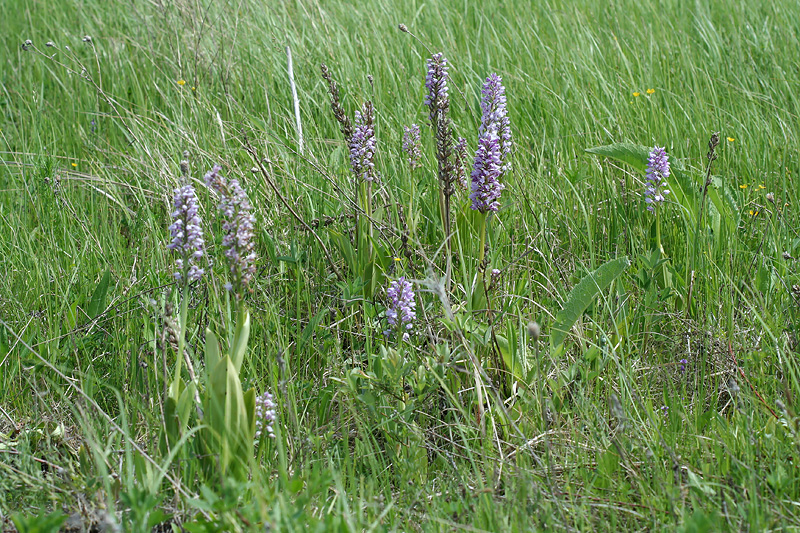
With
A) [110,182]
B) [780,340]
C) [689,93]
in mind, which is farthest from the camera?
[689,93]

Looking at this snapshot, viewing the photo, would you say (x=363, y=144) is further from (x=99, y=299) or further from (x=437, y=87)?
(x=99, y=299)

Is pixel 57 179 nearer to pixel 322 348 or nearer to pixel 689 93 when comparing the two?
pixel 322 348

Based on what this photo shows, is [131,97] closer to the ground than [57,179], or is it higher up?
higher up

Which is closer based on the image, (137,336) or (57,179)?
(137,336)

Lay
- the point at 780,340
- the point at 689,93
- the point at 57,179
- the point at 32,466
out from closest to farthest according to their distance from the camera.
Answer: the point at 32,466, the point at 780,340, the point at 57,179, the point at 689,93

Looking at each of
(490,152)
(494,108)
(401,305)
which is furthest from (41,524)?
(494,108)

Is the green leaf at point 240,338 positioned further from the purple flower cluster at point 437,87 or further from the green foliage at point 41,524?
the purple flower cluster at point 437,87

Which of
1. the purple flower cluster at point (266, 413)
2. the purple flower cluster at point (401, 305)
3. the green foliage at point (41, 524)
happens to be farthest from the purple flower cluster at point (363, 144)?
the green foliage at point (41, 524)

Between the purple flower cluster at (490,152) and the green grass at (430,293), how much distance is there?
120 millimetres

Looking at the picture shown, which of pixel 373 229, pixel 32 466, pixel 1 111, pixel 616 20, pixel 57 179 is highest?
pixel 616 20

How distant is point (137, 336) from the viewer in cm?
219

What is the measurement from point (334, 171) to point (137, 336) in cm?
122

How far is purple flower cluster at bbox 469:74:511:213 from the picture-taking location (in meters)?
2.09

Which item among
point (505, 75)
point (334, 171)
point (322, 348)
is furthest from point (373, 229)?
point (505, 75)
